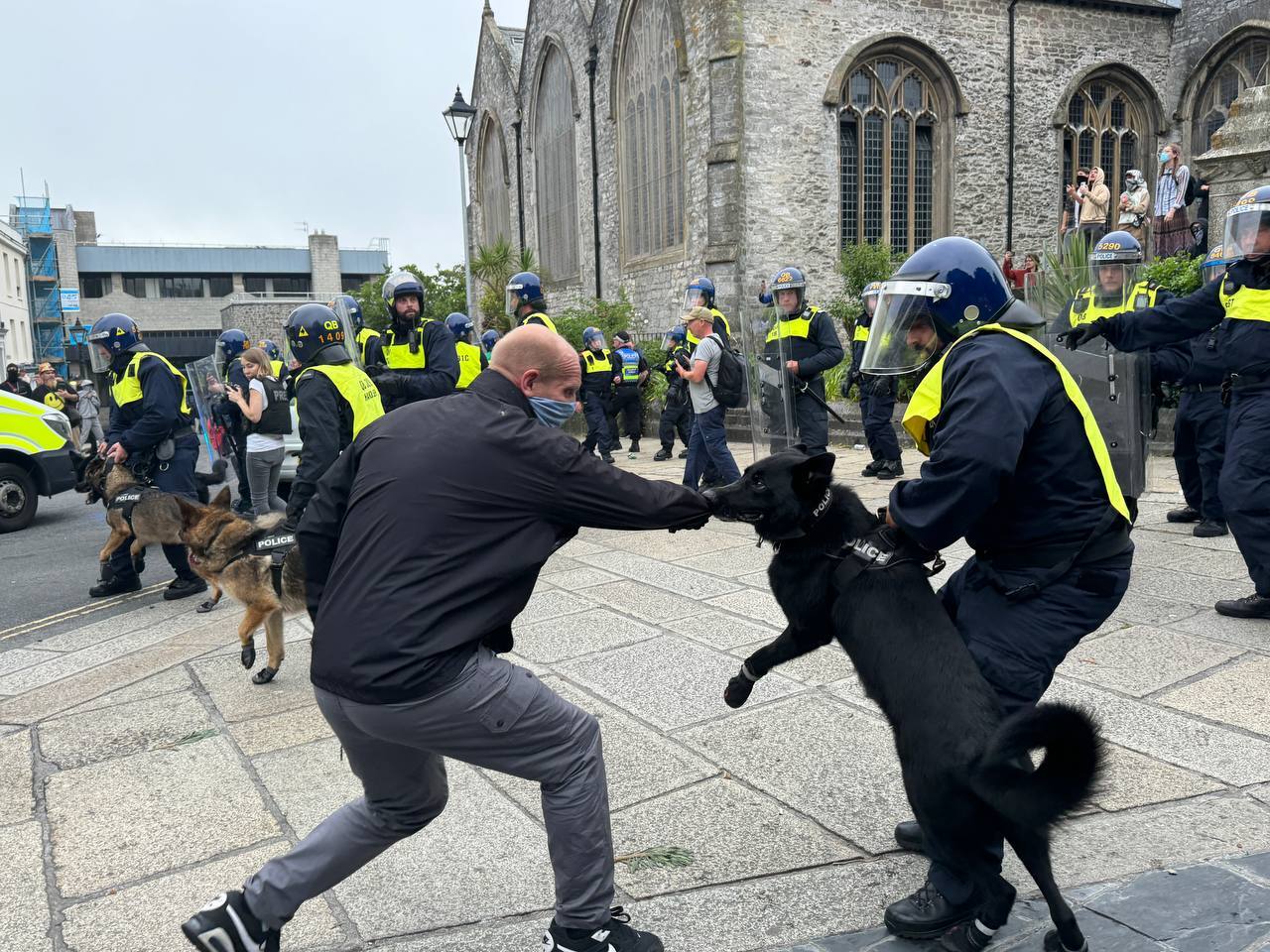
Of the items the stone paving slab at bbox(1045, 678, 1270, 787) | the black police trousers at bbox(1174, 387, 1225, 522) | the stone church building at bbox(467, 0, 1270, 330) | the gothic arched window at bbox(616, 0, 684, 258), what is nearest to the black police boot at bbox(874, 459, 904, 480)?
the black police trousers at bbox(1174, 387, 1225, 522)

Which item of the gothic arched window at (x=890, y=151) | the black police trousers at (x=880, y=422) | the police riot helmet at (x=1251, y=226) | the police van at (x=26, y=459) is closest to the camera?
the police riot helmet at (x=1251, y=226)

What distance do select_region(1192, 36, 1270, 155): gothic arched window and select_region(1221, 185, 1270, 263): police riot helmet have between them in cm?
1905

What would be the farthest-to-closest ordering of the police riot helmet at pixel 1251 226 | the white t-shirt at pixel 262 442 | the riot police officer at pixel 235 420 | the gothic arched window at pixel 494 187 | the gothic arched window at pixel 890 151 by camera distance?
the gothic arched window at pixel 494 187, the gothic arched window at pixel 890 151, the riot police officer at pixel 235 420, the white t-shirt at pixel 262 442, the police riot helmet at pixel 1251 226

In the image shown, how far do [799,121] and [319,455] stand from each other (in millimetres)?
17419

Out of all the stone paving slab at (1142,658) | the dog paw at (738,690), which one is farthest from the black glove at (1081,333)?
the dog paw at (738,690)

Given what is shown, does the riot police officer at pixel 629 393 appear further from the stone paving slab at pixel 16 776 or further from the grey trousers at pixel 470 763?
the grey trousers at pixel 470 763

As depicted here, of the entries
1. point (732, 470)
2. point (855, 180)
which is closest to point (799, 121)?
point (855, 180)

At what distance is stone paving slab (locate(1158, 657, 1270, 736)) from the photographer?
13.2 ft

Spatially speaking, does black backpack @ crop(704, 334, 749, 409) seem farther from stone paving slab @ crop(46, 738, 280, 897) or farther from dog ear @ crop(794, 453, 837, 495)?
dog ear @ crop(794, 453, 837, 495)

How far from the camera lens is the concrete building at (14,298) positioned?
52188 millimetres

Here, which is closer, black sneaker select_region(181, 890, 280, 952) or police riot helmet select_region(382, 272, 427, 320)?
black sneaker select_region(181, 890, 280, 952)

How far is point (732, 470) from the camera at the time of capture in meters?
8.91

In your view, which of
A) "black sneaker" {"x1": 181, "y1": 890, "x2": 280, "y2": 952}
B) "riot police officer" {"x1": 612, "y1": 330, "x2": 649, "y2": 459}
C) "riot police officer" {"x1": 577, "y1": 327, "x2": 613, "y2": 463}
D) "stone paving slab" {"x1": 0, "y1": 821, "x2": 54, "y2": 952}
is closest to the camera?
"black sneaker" {"x1": 181, "y1": 890, "x2": 280, "y2": 952}

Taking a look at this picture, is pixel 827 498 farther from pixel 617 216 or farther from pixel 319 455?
pixel 617 216
